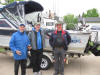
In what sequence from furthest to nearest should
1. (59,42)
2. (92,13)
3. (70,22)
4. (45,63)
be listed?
(92,13), (70,22), (45,63), (59,42)

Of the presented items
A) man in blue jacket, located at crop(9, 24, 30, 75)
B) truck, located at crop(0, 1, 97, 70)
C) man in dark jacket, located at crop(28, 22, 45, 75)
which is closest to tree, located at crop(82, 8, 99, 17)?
truck, located at crop(0, 1, 97, 70)

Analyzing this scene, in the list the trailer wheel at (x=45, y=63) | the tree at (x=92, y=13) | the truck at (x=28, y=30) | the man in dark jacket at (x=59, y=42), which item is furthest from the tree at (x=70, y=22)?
the tree at (x=92, y=13)

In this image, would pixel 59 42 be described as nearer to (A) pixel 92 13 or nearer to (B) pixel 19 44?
(B) pixel 19 44

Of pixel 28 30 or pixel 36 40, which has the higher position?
pixel 28 30

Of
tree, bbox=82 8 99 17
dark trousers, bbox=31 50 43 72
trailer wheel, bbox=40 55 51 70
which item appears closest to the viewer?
dark trousers, bbox=31 50 43 72

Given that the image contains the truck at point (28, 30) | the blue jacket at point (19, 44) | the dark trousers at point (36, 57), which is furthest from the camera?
the truck at point (28, 30)

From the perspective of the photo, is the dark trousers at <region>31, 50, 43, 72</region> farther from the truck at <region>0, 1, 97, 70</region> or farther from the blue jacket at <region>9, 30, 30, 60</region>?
the truck at <region>0, 1, 97, 70</region>

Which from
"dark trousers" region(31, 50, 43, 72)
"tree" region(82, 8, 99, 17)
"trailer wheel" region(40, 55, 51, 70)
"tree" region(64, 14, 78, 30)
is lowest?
"trailer wheel" region(40, 55, 51, 70)

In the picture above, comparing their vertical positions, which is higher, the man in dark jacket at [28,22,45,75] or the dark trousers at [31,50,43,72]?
the man in dark jacket at [28,22,45,75]

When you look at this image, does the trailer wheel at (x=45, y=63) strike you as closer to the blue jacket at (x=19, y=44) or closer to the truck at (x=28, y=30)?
the truck at (x=28, y=30)

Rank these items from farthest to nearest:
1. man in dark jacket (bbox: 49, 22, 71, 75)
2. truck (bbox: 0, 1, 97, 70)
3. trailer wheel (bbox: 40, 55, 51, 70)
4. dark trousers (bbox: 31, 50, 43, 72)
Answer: trailer wheel (bbox: 40, 55, 51, 70)
truck (bbox: 0, 1, 97, 70)
dark trousers (bbox: 31, 50, 43, 72)
man in dark jacket (bbox: 49, 22, 71, 75)

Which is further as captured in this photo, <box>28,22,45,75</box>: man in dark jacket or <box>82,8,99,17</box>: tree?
<box>82,8,99,17</box>: tree

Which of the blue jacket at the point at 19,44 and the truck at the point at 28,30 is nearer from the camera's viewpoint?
the blue jacket at the point at 19,44

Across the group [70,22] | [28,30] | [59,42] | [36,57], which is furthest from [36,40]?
[70,22]
